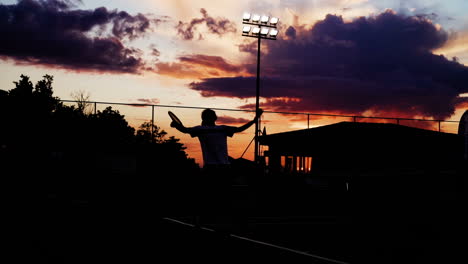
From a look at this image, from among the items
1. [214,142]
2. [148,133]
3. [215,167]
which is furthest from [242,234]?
[148,133]

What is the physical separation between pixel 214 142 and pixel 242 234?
2064 millimetres

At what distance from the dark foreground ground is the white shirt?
850 millimetres

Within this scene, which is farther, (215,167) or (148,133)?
(148,133)

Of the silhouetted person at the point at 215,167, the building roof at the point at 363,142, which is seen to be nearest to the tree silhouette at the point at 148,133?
the building roof at the point at 363,142

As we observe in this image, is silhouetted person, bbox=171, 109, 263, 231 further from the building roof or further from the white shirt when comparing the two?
the building roof

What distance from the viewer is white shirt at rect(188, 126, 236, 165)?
5.99 metres

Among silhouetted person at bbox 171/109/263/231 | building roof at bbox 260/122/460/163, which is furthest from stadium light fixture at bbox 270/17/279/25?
silhouetted person at bbox 171/109/263/231

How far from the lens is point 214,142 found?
6.01 metres

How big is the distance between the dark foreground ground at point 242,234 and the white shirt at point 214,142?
0.85 m

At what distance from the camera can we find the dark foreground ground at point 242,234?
5227 millimetres

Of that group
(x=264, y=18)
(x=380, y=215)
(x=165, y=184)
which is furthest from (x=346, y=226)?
(x=264, y=18)

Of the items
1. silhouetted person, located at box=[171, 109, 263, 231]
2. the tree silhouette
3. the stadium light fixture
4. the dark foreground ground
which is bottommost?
the dark foreground ground

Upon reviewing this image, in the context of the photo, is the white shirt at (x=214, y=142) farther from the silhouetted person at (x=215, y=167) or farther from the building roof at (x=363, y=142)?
the building roof at (x=363, y=142)

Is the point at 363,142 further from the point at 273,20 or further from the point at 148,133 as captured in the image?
the point at 148,133
